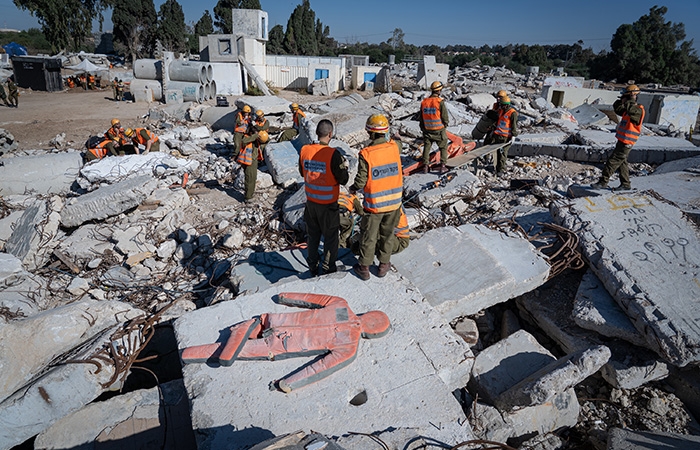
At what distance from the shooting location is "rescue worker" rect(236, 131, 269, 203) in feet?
21.6

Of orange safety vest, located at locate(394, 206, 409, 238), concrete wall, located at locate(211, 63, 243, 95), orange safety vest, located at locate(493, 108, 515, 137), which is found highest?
concrete wall, located at locate(211, 63, 243, 95)

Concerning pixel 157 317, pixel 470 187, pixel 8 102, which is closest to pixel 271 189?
pixel 470 187

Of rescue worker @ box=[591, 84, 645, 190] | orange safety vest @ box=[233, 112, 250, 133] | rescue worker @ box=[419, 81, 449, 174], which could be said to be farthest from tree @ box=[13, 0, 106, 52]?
rescue worker @ box=[591, 84, 645, 190]

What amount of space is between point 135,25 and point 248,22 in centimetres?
2317

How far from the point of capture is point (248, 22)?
19.4 metres

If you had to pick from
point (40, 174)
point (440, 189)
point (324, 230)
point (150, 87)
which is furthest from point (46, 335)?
A: point (150, 87)

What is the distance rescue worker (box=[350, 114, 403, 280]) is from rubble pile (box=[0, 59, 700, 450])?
0.83 feet

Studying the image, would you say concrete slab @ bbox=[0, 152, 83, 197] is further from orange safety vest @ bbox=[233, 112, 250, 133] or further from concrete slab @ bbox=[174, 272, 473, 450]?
concrete slab @ bbox=[174, 272, 473, 450]

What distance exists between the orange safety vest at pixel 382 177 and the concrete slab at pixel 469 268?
2.40ft

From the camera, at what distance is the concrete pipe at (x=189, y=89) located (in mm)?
15625

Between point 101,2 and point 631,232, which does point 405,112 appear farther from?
point 101,2

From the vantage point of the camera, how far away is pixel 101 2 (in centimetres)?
3469

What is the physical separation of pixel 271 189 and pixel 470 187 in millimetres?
3515

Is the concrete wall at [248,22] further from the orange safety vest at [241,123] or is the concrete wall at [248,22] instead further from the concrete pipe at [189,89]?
the orange safety vest at [241,123]
